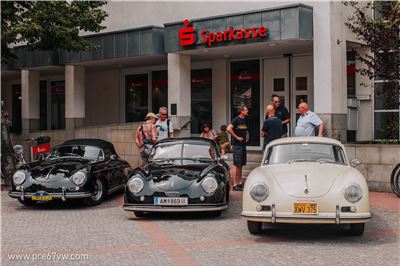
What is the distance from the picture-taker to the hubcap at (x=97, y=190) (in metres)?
11.0

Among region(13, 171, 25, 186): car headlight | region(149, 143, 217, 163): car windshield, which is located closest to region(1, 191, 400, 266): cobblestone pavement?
region(13, 171, 25, 186): car headlight

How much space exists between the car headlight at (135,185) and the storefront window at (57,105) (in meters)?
16.6

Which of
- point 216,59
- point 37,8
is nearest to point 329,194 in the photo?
point 37,8

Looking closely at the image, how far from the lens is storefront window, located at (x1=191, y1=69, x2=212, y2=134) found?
63.9 ft

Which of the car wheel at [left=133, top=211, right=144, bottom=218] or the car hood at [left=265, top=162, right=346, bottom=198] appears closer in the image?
the car hood at [left=265, top=162, right=346, bottom=198]

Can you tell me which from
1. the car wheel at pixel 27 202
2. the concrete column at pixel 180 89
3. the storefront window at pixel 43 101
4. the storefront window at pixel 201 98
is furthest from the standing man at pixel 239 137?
the storefront window at pixel 43 101

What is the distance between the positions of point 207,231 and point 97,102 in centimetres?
1568

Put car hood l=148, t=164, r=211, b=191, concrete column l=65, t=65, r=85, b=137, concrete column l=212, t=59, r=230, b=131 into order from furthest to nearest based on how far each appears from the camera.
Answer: concrete column l=65, t=65, r=85, b=137
concrete column l=212, t=59, r=230, b=131
car hood l=148, t=164, r=211, b=191

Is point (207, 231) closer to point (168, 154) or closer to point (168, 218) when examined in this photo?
point (168, 218)

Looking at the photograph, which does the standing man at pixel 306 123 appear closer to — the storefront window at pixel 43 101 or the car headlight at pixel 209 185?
the car headlight at pixel 209 185

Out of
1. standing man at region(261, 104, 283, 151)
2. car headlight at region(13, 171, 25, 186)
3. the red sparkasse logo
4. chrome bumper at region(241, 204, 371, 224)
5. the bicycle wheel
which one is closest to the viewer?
chrome bumper at region(241, 204, 371, 224)

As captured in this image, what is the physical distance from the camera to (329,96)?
46.1 feet

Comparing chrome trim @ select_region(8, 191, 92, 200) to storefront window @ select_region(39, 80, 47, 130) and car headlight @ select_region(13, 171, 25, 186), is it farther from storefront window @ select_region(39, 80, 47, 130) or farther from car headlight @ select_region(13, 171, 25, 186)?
storefront window @ select_region(39, 80, 47, 130)

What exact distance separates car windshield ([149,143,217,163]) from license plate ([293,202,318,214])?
3.39m
